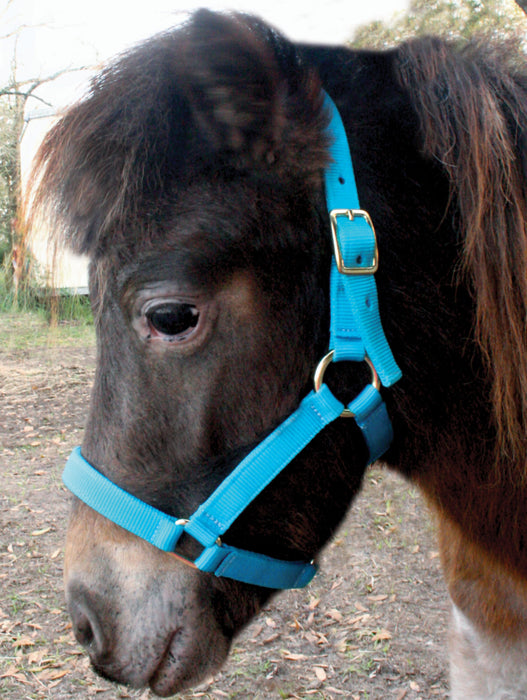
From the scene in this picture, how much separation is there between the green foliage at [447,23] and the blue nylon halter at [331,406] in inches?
22.1

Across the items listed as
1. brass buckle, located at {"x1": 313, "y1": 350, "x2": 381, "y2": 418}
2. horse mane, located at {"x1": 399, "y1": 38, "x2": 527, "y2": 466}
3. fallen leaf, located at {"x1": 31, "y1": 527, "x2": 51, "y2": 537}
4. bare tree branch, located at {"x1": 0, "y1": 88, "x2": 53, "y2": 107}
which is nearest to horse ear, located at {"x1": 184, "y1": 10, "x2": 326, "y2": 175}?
horse mane, located at {"x1": 399, "y1": 38, "x2": 527, "y2": 466}

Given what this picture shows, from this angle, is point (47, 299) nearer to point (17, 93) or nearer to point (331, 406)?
point (331, 406)

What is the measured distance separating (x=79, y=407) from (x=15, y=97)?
Answer: 19.7ft

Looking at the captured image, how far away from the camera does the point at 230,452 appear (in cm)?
106

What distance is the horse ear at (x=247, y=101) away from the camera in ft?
3.41

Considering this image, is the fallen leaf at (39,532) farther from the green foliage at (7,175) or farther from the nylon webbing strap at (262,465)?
the nylon webbing strap at (262,465)

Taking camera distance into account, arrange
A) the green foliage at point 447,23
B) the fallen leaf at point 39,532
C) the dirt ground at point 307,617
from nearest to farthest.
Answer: the green foliage at point 447,23
the dirt ground at point 307,617
the fallen leaf at point 39,532

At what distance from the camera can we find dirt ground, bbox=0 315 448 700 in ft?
7.94

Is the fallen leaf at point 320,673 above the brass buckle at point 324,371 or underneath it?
underneath

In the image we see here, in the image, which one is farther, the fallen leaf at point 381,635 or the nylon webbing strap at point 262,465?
the fallen leaf at point 381,635

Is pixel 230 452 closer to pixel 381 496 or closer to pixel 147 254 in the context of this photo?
pixel 147 254

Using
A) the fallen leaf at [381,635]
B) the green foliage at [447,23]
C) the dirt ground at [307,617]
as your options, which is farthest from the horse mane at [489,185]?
the fallen leaf at [381,635]

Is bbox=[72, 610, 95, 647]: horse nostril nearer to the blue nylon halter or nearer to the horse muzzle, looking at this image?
the horse muzzle

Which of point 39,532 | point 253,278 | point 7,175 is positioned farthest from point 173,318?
point 7,175
